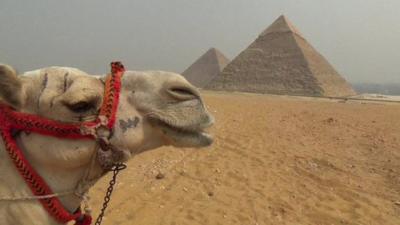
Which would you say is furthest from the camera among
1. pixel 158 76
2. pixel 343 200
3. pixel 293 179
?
pixel 293 179

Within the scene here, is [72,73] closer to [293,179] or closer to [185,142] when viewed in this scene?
[185,142]

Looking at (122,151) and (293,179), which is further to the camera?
(293,179)

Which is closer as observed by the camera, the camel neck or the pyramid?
the camel neck

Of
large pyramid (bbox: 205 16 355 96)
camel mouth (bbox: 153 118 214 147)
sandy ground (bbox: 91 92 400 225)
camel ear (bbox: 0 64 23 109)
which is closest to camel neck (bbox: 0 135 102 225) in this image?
camel ear (bbox: 0 64 23 109)

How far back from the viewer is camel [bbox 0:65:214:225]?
164cm

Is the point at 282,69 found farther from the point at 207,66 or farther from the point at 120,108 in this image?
the point at 120,108

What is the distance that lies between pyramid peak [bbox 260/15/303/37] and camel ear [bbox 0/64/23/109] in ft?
356

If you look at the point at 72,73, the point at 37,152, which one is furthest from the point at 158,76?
the point at 37,152

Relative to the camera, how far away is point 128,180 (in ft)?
21.7

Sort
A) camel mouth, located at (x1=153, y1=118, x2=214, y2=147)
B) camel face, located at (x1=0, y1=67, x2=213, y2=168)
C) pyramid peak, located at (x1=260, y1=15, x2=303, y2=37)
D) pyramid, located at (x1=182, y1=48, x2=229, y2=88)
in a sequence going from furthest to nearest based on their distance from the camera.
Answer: pyramid, located at (x1=182, y1=48, x2=229, y2=88)
pyramid peak, located at (x1=260, y1=15, x2=303, y2=37)
camel mouth, located at (x1=153, y1=118, x2=214, y2=147)
camel face, located at (x1=0, y1=67, x2=213, y2=168)

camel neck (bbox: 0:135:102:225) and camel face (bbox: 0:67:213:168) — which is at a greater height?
camel face (bbox: 0:67:213:168)

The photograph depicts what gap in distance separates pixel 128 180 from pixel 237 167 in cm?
227

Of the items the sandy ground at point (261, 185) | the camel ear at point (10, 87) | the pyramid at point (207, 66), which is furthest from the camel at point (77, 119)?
the pyramid at point (207, 66)

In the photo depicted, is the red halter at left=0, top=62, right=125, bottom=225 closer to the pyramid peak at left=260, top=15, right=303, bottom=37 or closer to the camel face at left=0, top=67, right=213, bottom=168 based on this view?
the camel face at left=0, top=67, right=213, bottom=168
